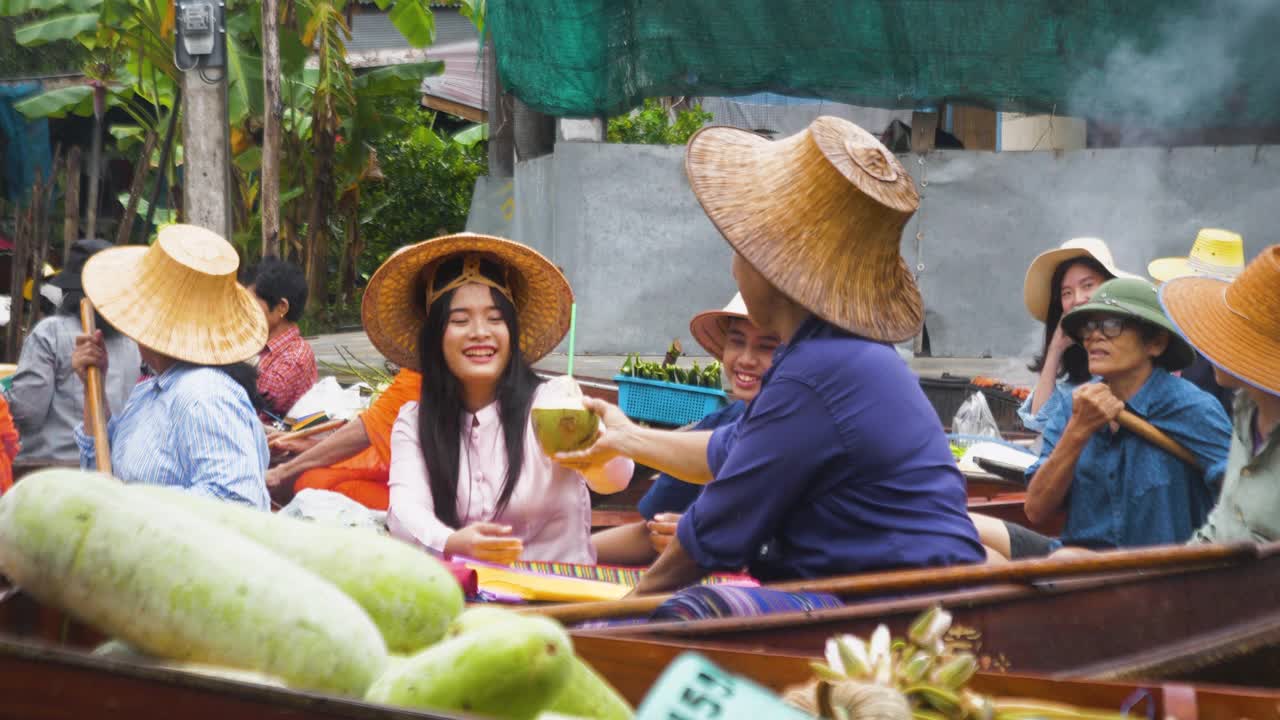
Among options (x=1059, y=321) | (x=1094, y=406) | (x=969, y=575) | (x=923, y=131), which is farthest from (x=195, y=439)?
(x=923, y=131)

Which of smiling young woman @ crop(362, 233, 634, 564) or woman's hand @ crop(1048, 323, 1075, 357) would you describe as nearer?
smiling young woman @ crop(362, 233, 634, 564)

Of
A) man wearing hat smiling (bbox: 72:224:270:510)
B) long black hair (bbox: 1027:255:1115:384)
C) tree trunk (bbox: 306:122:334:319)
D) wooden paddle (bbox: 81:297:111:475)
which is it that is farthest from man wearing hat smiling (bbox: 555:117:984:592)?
tree trunk (bbox: 306:122:334:319)

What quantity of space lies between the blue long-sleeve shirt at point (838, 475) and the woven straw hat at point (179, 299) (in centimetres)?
185

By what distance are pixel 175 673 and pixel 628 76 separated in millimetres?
8540

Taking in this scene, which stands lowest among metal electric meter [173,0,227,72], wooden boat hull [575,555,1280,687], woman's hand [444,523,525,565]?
woman's hand [444,523,525,565]

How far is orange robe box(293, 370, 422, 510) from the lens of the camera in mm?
5418

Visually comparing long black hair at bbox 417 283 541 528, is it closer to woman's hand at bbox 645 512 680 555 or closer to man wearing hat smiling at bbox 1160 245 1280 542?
woman's hand at bbox 645 512 680 555

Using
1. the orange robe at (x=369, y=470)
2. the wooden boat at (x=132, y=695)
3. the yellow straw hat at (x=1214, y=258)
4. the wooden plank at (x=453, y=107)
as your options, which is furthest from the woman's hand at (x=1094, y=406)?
the wooden plank at (x=453, y=107)

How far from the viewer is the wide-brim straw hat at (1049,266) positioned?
5.73 m

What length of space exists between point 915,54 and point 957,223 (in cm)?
151

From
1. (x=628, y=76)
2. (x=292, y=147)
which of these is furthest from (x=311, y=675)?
(x=292, y=147)

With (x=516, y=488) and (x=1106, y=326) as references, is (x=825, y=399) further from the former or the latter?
(x=1106, y=326)

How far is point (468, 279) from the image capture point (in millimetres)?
4129

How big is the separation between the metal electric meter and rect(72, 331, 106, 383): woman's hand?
3.24m
